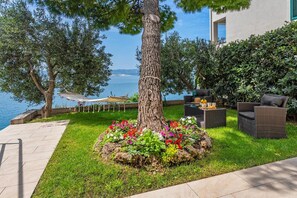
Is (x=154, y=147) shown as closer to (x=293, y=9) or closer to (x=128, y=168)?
(x=128, y=168)

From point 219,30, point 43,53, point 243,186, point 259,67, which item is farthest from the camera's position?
point 219,30

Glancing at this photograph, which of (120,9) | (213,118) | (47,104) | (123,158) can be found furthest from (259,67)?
(47,104)

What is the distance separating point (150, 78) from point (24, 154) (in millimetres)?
2834

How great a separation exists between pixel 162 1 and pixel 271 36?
3617mm

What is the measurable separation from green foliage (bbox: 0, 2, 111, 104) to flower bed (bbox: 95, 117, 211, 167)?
13.4ft

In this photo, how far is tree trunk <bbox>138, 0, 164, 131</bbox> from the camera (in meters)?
3.45

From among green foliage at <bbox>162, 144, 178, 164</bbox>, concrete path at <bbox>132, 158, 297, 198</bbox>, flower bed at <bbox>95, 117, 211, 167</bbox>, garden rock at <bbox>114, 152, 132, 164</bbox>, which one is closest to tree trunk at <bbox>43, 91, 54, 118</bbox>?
flower bed at <bbox>95, 117, 211, 167</bbox>

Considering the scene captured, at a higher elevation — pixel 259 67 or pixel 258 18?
pixel 258 18

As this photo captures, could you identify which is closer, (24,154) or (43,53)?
(24,154)

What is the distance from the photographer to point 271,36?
5590 millimetres

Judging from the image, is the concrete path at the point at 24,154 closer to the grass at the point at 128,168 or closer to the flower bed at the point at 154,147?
the grass at the point at 128,168

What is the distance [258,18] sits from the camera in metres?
8.09

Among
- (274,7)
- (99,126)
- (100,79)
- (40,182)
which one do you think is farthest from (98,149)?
(274,7)

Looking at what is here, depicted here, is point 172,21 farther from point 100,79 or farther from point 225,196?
point 225,196
